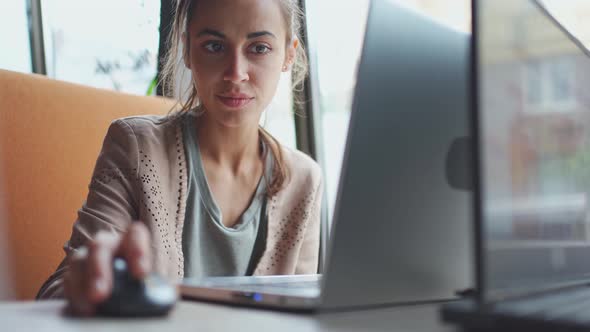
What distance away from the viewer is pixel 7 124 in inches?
45.3

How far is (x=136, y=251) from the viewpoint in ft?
1.58

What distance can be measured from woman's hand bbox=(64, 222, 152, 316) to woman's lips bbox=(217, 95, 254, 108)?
670mm

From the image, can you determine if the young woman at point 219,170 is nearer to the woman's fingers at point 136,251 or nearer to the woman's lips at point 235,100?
the woman's lips at point 235,100

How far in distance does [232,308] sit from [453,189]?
254 millimetres

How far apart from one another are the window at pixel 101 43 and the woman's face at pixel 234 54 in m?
1.09

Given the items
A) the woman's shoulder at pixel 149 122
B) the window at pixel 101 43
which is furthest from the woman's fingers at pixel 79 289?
the window at pixel 101 43

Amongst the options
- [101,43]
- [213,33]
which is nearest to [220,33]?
[213,33]

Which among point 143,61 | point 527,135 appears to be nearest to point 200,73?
point 527,135

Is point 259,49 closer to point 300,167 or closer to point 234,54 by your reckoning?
point 234,54

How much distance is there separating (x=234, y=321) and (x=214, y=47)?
77 centimetres

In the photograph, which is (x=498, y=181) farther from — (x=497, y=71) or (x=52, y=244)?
(x=52, y=244)

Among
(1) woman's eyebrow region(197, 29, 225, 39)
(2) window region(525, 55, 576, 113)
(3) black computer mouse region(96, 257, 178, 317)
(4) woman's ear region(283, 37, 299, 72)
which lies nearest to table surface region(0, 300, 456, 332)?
(3) black computer mouse region(96, 257, 178, 317)

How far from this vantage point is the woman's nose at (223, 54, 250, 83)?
112cm

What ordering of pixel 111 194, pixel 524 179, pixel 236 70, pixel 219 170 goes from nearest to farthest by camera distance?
pixel 524 179
pixel 111 194
pixel 236 70
pixel 219 170
